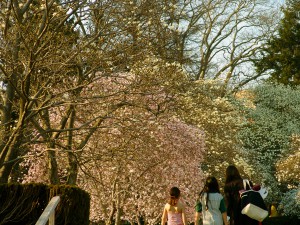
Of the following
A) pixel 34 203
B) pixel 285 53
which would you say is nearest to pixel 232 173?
pixel 34 203

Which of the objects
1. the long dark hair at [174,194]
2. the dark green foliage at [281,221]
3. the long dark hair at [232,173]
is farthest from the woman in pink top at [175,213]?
the dark green foliage at [281,221]

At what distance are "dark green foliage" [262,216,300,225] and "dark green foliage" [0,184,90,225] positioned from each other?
17.3m

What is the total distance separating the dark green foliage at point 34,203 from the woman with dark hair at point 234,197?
2478 millimetres

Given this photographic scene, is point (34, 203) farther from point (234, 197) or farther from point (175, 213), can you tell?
point (234, 197)

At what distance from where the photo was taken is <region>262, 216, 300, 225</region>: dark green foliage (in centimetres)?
2772

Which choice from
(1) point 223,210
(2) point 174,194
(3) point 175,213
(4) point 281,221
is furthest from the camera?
(4) point 281,221

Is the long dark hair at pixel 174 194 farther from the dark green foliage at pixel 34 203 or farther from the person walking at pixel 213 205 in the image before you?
the dark green foliage at pixel 34 203

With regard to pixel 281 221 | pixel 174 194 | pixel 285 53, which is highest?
pixel 285 53

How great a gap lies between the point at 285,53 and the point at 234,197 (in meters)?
34.7

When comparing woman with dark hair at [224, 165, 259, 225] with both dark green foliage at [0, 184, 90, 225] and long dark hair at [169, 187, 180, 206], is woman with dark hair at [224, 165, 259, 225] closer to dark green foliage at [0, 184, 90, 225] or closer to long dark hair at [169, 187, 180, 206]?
long dark hair at [169, 187, 180, 206]

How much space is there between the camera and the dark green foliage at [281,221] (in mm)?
27719

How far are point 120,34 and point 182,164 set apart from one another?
857 centimetres

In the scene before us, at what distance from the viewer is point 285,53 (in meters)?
44.6

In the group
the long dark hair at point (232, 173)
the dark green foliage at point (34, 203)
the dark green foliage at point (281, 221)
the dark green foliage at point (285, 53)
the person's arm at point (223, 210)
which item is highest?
the dark green foliage at point (285, 53)
